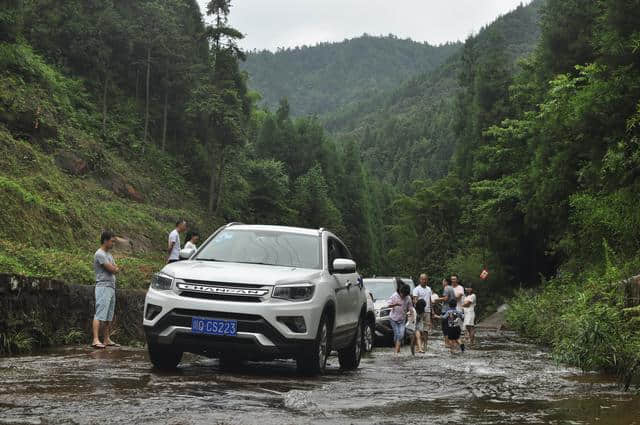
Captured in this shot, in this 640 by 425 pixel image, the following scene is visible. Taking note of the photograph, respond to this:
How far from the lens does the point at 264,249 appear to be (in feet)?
34.9

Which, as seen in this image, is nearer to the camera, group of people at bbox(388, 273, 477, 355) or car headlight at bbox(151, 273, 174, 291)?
car headlight at bbox(151, 273, 174, 291)

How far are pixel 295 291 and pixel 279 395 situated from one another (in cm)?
183

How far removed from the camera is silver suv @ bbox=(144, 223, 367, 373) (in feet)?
30.3

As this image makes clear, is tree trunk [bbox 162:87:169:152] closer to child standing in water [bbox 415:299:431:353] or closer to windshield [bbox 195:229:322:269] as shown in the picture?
child standing in water [bbox 415:299:431:353]

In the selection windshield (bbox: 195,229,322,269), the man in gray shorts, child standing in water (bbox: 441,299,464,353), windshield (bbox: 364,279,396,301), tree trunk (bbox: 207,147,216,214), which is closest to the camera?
windshield (bbox: 195,229,322,269)

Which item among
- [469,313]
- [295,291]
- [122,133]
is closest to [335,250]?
[295,291]

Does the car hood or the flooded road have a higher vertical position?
the car hood

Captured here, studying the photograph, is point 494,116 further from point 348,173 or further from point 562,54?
point 348,173

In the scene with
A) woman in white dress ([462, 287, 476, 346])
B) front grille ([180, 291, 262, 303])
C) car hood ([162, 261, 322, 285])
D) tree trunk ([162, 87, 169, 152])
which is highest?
tree trunk ([162, 87, 169, 152])

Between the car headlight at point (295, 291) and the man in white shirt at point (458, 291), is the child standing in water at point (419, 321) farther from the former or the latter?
the car headlight at point (295, 291)

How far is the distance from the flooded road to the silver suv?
0.34 meters

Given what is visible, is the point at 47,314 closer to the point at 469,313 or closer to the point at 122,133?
the point at 469,313

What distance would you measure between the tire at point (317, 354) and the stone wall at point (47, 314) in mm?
4437

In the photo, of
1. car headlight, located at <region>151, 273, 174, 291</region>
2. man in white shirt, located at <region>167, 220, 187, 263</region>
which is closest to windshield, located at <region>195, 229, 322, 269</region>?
car headlight, located at <region>151, 273, 174, 291</region>
